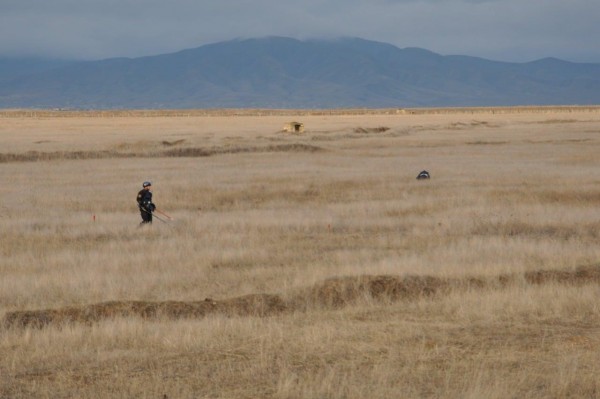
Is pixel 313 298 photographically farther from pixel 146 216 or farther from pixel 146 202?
pixel 146 216

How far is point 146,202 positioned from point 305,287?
778 centimetres

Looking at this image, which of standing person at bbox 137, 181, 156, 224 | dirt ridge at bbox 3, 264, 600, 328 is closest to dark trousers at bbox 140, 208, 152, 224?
standing person at bbox 137, 181, 156, 224

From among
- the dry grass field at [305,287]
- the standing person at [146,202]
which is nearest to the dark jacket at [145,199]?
the standing person at [146,202]

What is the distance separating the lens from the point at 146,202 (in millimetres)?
20359

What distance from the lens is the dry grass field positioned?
8234mm

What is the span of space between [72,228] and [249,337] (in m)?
12.3

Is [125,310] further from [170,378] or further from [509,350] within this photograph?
[509,350]

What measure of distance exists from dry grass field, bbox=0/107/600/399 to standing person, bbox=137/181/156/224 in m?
0.32

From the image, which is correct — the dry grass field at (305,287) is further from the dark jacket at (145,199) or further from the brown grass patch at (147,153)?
the brown grass patch at (147,153)

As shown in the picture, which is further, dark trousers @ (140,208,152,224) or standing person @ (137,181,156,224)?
dark trousers @ (140,208,152,224)

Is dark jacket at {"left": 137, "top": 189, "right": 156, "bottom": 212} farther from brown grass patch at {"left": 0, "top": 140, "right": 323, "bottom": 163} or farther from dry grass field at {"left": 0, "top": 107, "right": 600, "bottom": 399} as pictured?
brown grass patch at {"left": 0, "top": 140, "right": 323, "bottom": 163}

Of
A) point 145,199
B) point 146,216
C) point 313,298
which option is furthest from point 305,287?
point 146,216

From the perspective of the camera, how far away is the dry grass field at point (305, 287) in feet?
27.0

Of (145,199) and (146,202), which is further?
(146,202)
